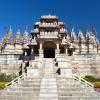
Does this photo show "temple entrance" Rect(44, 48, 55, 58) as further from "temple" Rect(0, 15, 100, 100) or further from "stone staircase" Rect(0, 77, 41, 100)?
"stone staircase" Rect(0, 77, 41, 100)

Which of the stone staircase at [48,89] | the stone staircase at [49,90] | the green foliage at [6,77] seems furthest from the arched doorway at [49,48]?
the stone staircase at [49,90]

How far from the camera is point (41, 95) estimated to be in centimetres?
2117

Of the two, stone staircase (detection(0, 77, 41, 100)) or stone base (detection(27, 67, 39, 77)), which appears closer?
stone staircase (detection(0, 77, 41, 100))

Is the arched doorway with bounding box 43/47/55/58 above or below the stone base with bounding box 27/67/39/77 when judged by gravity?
above

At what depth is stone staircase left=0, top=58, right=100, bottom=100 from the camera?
2125 cm

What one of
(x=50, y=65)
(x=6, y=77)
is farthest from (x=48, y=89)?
(x=6, y=77)

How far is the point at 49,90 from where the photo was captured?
2203 centimetres

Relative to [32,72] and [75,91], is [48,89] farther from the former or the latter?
[32,72]

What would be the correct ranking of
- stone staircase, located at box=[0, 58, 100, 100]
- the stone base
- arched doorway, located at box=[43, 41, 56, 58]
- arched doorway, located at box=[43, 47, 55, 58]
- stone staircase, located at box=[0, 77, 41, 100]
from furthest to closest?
1. arched doorway, located at box=[43, 47, 55, 58]
2. arched doorway, located at box=[43, 41, 56, 58]
3. the stone base
4. stone staircase, located at box=[0, 77, 41, 100]
5. stone staircase, located at box=[0, 58, 100, 100]

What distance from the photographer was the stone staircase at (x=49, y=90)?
21250 mm

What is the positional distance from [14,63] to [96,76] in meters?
14.6

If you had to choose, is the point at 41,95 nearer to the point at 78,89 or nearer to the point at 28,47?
the point at 78,89

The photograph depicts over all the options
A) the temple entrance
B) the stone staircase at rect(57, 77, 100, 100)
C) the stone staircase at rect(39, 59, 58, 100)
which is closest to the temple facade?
the temple entrance

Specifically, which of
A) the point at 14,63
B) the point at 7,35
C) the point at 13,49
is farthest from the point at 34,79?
the point at 7,35
